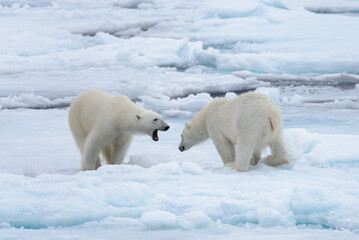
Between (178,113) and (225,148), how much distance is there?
3.27m

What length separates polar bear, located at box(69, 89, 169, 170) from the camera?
4.80 metres

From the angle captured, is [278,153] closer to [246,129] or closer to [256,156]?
[256,156]

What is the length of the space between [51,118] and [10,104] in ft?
3.29

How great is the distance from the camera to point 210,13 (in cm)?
1661

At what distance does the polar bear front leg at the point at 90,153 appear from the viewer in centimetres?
482

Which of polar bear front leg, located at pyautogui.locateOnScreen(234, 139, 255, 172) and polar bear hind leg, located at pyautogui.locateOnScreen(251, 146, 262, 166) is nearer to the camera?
polar bear front leg, located at pyautogui.locateOnScreen(234, 139, 255, 172)

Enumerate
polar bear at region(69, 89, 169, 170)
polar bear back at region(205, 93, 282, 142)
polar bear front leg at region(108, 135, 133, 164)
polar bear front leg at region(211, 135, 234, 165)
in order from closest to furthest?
polar bear back at region(205, 93, 282, 142) < polar bear front leg at region(211, 135, 234, 165) < polar bear at region(69, 89, 169, 170) < polar bear front leg at region(108, 135, 133, 164)

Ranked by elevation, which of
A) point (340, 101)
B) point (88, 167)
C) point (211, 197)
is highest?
point (211, 197)

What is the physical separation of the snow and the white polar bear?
126mm

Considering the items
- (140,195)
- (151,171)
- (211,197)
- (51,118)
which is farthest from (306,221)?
(51,118)

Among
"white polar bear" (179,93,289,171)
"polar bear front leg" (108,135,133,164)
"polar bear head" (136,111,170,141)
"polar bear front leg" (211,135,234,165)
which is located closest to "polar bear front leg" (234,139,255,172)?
"white polar bear" (179,93,289,171)

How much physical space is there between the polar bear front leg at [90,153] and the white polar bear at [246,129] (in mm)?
849

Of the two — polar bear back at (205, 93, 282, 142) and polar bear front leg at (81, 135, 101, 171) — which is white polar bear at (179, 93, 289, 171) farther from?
polar bear front leg at (81, 135, 101, 171)

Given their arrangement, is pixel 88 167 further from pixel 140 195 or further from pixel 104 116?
pixel 140 195
